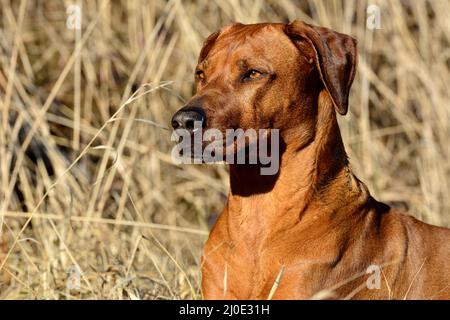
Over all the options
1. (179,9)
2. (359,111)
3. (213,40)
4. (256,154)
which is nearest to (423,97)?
(359,111)

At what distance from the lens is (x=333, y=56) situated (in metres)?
3.81

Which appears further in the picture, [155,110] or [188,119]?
[155,110]

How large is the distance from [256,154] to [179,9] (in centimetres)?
295

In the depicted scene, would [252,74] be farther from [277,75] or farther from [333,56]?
[333,56]

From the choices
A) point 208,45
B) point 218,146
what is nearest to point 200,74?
point 208,45

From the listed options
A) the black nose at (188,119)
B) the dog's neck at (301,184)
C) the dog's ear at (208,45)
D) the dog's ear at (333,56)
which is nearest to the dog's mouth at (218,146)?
the black nose at (188,119)

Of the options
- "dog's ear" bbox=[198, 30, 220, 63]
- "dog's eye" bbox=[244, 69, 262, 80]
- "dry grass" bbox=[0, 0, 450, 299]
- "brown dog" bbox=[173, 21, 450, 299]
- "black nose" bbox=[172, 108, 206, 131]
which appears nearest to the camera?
"black nose" bbox=[172, 108, 206, 131]

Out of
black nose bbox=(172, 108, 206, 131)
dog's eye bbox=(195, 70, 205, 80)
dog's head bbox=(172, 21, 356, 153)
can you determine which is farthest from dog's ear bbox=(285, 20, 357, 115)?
black nose bbox=(172, 108, 206, 131)

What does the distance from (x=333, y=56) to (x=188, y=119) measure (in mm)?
740

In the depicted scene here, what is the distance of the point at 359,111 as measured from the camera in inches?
281

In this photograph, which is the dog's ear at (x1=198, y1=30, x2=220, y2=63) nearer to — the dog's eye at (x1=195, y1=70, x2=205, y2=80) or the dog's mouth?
the dog's eye at (x1=195, y1=70, x2=205, y2=80)

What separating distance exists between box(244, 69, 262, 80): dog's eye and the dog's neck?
12.1 inches

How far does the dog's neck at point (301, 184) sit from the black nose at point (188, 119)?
41cm

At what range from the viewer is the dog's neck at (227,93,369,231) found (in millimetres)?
3758
